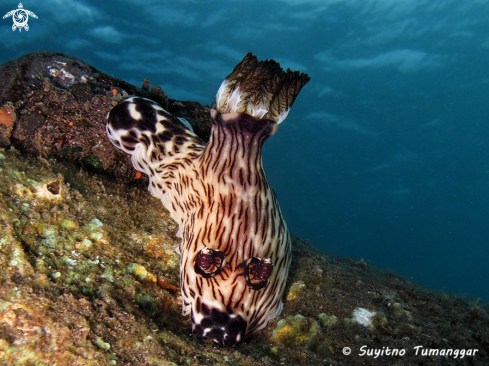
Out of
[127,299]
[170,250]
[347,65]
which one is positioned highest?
[347,65]

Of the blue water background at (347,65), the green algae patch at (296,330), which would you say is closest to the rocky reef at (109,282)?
the green algae patch at (296,330)

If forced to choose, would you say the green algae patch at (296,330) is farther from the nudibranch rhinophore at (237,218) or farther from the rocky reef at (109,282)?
the nudibranch rhinophore at (237,218)

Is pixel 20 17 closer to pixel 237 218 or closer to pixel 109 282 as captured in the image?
pixel 109 282

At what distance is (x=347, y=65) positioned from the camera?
37406mm

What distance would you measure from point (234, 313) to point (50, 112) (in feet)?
10.4

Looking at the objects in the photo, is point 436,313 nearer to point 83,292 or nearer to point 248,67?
point 248,67

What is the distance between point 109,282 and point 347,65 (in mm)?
39843

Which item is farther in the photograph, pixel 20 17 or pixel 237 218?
pixel 20 17

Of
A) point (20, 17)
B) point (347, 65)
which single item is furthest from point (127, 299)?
point (20, 17)

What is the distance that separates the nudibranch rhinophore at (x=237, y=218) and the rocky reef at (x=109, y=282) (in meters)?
0.23

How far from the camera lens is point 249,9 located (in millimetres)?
31125

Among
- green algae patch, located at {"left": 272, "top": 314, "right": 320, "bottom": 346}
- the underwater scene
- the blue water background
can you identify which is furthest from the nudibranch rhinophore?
the blue water background

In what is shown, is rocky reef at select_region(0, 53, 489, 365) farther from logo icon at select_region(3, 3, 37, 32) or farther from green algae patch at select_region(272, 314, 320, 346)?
logo icon at select_region(3, 3, 37, 32)

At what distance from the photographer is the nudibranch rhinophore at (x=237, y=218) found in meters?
2.78
